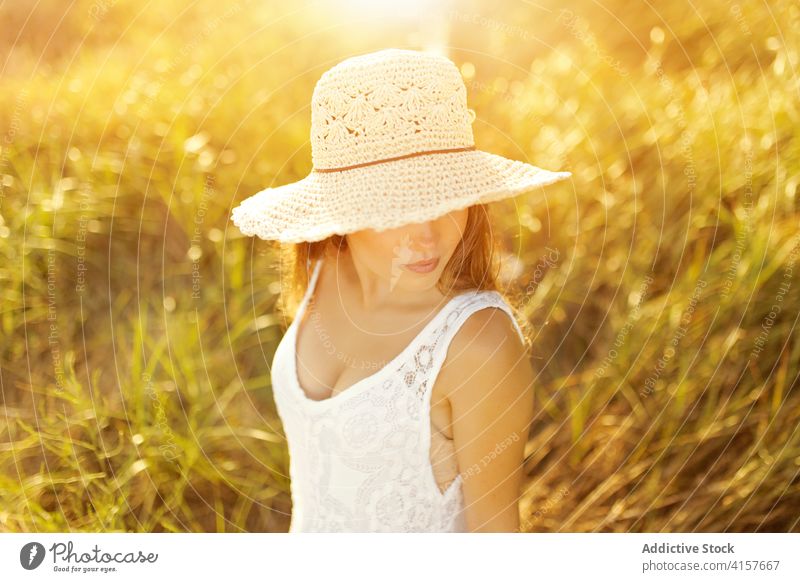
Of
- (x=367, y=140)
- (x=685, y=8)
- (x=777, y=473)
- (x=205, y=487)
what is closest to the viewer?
(x=367, y=140)

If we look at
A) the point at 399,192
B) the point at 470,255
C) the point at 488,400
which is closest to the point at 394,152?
the point at 399,192

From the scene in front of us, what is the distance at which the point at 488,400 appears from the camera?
860 mm

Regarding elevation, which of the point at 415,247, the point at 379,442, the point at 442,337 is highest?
the point at 415,247

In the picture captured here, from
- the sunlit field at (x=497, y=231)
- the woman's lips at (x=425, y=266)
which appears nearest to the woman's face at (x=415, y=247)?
the woman's lips at (x=425, y=266)

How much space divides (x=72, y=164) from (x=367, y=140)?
2.86ft

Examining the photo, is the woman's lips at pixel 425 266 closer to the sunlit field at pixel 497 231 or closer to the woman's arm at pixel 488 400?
the woman's arm at pixel 488 400

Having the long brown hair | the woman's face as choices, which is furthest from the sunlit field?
the woman's face

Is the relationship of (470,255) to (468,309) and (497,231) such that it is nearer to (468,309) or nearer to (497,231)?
(468,309)

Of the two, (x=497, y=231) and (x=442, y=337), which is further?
(x=497, y=231)

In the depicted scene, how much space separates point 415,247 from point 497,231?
1.02 ft

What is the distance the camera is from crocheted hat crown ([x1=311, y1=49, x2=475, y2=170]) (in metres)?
0.84
